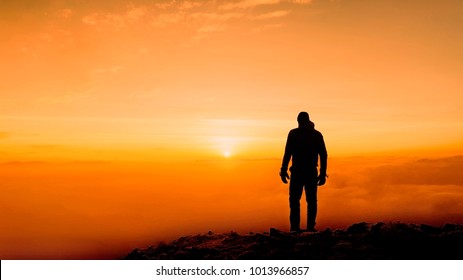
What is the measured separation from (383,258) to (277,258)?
6.37 ft

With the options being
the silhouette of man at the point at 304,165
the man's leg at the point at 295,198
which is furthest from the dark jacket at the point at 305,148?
the man's leg at the point at 295,198

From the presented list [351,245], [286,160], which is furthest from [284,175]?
[351,245]

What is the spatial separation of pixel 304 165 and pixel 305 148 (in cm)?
41

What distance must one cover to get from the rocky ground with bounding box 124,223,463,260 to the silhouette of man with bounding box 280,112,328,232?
132 cm

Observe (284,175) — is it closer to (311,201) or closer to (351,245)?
(311,201)

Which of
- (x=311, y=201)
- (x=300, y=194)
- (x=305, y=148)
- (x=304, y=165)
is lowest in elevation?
(x=311, y=201)

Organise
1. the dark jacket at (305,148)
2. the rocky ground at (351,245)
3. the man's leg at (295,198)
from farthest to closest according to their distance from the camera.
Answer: the man's leg at (295,198), the dark jacket at (305,148), the rocky ground at (351,245)

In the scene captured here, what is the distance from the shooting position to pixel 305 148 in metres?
11.5

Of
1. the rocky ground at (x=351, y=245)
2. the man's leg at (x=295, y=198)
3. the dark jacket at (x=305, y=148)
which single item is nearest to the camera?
the rocky ground at (x=351, y=245)

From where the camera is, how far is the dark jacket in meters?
11.5

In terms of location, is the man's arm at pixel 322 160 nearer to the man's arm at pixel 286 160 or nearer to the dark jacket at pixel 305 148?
the dark jacket at pixel 305 148

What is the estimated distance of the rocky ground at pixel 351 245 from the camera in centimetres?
895
